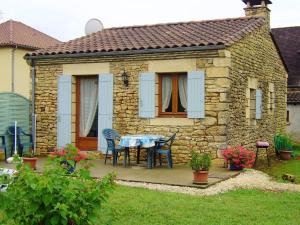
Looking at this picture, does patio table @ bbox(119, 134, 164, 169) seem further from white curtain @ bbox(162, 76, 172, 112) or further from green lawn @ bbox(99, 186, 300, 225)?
green lawn @ bbox(99, 186, 300, 225)

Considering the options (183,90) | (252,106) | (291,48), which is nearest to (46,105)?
(183,90)

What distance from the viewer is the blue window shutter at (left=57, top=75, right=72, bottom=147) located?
46.0 feet

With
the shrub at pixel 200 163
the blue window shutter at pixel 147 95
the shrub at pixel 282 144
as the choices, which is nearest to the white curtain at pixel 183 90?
the blue window shutter at pixel 147 95

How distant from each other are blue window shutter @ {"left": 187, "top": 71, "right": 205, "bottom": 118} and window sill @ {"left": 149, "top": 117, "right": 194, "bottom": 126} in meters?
0.18

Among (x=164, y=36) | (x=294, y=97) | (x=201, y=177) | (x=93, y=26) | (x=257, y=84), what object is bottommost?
(x=201, y=177)

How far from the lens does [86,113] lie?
14.2 m

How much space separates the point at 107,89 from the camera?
1351 centimetres

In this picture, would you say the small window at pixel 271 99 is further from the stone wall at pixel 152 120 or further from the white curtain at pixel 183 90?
the stone wall at pixel 152 120

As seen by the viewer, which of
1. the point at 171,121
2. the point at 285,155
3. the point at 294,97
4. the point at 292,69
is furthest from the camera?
the point at 292,69

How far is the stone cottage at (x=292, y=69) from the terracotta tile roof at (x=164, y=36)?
6.96 meters

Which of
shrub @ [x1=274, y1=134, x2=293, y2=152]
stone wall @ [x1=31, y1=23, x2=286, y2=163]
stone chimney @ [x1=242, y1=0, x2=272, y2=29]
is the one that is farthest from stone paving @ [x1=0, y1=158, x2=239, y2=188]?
stone chimney @ [x1=242, y1=0, x2=272, y2=29]

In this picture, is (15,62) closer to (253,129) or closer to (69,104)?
(69,104)

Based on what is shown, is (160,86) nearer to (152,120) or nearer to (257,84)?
(152,120)

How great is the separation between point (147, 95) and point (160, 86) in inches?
17.4
